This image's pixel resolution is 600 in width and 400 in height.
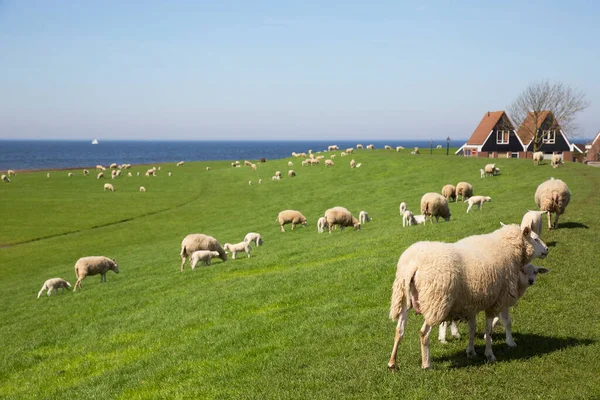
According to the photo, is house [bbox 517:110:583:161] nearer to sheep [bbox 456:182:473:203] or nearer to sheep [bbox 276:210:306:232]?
sheep [bbox 456:182:473:203]

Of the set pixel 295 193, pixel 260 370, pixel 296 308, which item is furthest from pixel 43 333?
pixel 295 193

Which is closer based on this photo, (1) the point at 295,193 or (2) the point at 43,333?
(2) the point at 43,333

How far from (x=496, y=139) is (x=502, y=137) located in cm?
98

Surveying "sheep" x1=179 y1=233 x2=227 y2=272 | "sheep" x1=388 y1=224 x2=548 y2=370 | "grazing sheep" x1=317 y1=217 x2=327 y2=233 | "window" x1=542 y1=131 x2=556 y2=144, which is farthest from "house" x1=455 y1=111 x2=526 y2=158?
"sheep" x1=388 y1=224 x2=548 y2=370

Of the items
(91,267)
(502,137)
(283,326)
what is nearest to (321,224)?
(91,267)

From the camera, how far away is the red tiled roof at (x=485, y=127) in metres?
83.1

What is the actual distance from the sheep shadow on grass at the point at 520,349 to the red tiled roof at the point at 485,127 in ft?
255

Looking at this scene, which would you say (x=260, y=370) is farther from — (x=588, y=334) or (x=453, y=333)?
(x=588, y=334)

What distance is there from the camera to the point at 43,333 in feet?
58.0

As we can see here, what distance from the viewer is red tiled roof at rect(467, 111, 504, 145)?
8312 centimetres

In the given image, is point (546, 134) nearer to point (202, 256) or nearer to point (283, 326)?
point (202, 256)

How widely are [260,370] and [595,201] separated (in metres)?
24.2

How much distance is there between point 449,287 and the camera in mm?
8875

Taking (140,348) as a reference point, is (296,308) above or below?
above
